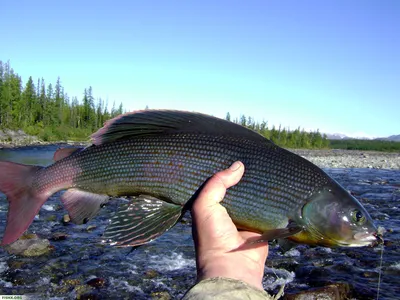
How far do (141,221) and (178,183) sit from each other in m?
0.45

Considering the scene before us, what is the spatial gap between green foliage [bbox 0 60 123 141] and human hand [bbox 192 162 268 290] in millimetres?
72867

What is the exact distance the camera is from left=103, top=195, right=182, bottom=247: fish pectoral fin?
3.11 meters

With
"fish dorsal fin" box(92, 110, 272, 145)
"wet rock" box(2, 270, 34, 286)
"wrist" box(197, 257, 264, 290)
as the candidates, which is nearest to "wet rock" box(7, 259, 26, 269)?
"wet rock" box(2, 270, 34, 286)

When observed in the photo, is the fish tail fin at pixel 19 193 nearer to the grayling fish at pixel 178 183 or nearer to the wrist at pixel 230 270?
the grayling fish at pixel 178 183

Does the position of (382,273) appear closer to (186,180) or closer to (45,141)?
(186,180)

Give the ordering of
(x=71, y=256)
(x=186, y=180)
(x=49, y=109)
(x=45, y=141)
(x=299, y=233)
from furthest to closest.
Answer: (x=49, y=109), (x=45, y=141), (x=71, y=256), (x=186, y=180), (x=299, y=233)

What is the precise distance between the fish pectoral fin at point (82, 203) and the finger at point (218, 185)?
106 cm

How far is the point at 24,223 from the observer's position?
339cm

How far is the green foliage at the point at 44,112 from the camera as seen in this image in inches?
3068

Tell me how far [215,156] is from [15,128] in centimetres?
7867

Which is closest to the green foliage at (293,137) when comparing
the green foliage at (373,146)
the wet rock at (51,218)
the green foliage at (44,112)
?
the green foliage at (373,146)

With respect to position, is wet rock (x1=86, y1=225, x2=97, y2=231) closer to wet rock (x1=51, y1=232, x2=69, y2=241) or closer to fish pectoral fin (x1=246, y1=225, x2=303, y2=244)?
wet rock (x1=51, y1=232, x2=69, y2=241)

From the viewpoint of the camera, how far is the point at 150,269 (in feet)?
27.9

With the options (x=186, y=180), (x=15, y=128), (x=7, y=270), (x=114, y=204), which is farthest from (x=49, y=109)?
(x=186, y=180)
